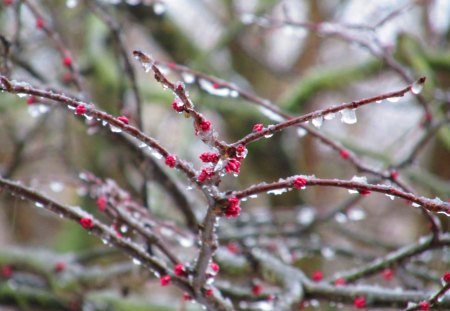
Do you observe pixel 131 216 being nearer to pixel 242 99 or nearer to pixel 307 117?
pixel 242 99

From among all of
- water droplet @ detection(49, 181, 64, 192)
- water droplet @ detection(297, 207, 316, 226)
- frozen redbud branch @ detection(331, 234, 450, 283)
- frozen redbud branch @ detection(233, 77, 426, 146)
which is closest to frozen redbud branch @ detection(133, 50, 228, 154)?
frozen redbud branch @ detection(233, 77, 426, 146)

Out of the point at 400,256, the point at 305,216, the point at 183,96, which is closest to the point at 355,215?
the point at 305,216

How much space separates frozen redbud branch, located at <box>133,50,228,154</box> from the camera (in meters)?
0.87

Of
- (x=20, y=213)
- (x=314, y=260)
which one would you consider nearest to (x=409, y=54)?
(x=314, y=260)

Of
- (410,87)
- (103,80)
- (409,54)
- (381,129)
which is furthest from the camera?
(381,129)

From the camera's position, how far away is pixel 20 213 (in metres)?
5.48

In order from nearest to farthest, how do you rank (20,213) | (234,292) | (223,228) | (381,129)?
(234,292) < (223,228) < (20,213) < (381,129)

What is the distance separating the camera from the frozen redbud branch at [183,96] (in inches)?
34.2

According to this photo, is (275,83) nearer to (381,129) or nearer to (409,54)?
(409,54)

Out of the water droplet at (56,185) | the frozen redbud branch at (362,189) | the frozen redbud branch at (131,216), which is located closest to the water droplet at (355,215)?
the frozen redbud branch at (131,216)

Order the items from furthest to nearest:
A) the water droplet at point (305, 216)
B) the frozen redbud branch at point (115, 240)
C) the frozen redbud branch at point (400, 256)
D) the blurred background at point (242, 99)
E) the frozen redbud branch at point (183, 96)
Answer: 1. the water droplet at point (305, 216)
2. the blurred background at point (242, 99)
3. the frozen redbud branch at point (400, 256)
4. the frozen redbud branch at point (115, 240)
5. the frozen redbud branch at point (183, 96)

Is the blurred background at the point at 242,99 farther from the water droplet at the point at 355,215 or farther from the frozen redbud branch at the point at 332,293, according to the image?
the frozen redbud branch at the point at 332,293

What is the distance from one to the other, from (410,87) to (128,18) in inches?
121

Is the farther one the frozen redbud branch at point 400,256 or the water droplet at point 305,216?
the water droplet at point 305,216
